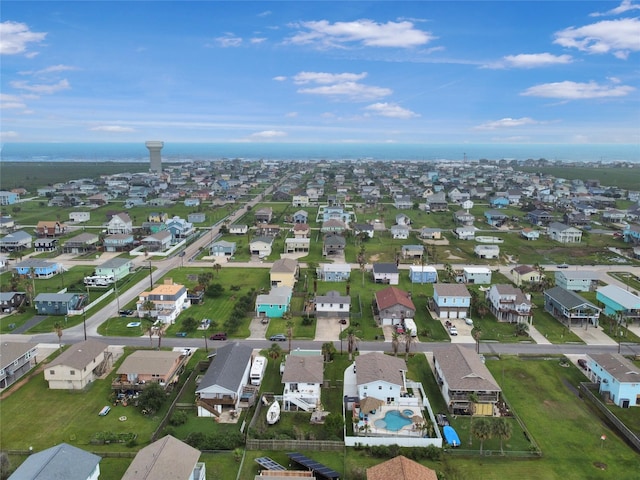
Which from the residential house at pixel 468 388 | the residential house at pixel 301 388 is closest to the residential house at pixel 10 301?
the residential house at pixel 301 388

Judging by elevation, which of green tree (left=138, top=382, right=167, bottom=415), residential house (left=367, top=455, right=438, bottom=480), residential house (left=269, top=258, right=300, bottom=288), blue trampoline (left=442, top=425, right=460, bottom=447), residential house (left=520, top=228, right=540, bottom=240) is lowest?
blue trampoline (left=442, top=425, right=460, bottom=447)

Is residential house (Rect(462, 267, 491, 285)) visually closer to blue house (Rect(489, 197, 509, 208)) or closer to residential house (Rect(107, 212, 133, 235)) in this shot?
residential house (Rect(107, 212, 133, 235))

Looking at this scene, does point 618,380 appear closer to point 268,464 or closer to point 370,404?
point 370,404

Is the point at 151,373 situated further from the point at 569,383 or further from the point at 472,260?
the point at 472,260

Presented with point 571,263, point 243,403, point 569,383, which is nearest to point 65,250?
point 243,403

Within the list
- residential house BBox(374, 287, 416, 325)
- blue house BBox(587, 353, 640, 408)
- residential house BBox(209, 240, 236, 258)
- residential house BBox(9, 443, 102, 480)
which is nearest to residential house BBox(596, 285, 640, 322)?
blue house BBox(587, 353, 640, 408)

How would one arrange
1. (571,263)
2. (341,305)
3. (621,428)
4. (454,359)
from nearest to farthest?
1. (621,428)
2. (454,359)
3. (341,305)
4. (571,263)

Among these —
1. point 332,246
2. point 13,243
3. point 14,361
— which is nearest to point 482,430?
point 14,361
